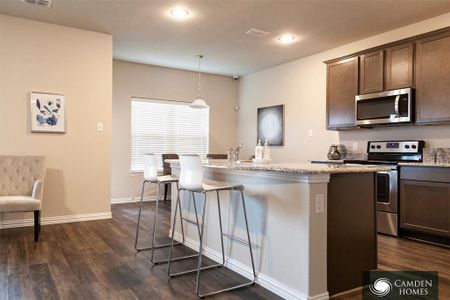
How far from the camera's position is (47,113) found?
4344 mm

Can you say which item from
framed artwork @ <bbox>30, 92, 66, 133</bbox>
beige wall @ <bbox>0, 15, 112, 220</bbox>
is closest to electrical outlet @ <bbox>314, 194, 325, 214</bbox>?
beige wall @ <bbox>0, 15, 112, 220</bbox>

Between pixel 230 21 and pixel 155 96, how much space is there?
2858mm

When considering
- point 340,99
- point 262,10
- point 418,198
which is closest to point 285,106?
point 340,99

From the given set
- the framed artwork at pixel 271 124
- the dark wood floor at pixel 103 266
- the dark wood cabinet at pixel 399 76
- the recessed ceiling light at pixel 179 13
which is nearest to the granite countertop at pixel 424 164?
the dark wood cabinet at pixel 399 76

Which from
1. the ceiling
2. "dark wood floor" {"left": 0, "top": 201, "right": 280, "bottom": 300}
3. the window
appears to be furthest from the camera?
the window

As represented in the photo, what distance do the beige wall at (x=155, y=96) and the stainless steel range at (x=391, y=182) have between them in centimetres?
376

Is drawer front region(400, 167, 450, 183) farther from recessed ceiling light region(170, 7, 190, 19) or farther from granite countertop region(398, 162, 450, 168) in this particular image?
recessed ceiling light region(170, 7, 190, 19)

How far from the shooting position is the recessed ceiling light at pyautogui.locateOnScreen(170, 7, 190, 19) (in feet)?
12.7

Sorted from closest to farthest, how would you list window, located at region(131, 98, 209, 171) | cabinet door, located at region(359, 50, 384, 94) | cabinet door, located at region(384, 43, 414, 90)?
cabinet door, located at region(384, 43, 414, 90), cabinet door, located at region(359, 50, 384, 94), window, located at region(131, 98, 209, 171)

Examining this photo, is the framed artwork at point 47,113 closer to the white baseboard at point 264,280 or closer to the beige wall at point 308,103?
the white baseboard at point 264,280

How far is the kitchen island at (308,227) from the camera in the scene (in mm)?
2197

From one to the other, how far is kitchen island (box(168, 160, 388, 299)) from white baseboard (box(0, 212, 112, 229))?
2.60 metres

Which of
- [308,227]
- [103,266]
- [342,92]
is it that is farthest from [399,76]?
[103,266]

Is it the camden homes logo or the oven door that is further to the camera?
the oven door
